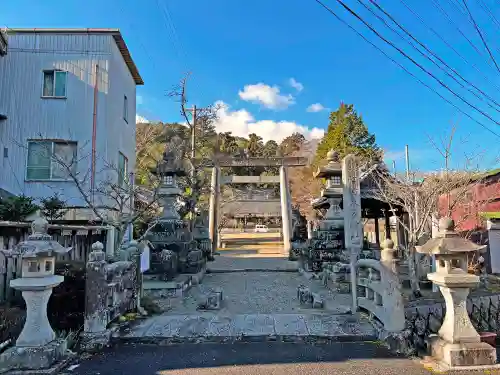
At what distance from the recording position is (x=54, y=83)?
523 inches

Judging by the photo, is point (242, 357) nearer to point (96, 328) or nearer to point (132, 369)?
point (132, 369)

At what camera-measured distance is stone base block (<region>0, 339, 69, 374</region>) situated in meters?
4.05

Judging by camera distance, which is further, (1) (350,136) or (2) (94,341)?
(1) (350,136)

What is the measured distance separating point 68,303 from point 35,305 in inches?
Answer: 57.6

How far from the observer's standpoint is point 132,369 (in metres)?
4.25

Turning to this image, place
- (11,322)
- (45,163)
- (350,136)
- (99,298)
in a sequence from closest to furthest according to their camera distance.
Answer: (11,322), (99,298), (45,163), (350,136)

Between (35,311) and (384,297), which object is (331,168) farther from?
(35,311)

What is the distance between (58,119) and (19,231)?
785 cm

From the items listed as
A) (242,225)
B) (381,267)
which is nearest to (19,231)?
(381,267)

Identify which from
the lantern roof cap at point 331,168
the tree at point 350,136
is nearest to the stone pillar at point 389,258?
the lantern roof cap at point 331,168

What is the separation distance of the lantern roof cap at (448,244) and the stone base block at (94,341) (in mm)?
4853

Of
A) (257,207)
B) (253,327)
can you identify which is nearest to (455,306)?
(253,327)

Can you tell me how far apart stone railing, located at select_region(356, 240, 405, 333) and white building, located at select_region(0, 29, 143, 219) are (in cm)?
1013

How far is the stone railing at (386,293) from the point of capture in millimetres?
5027
